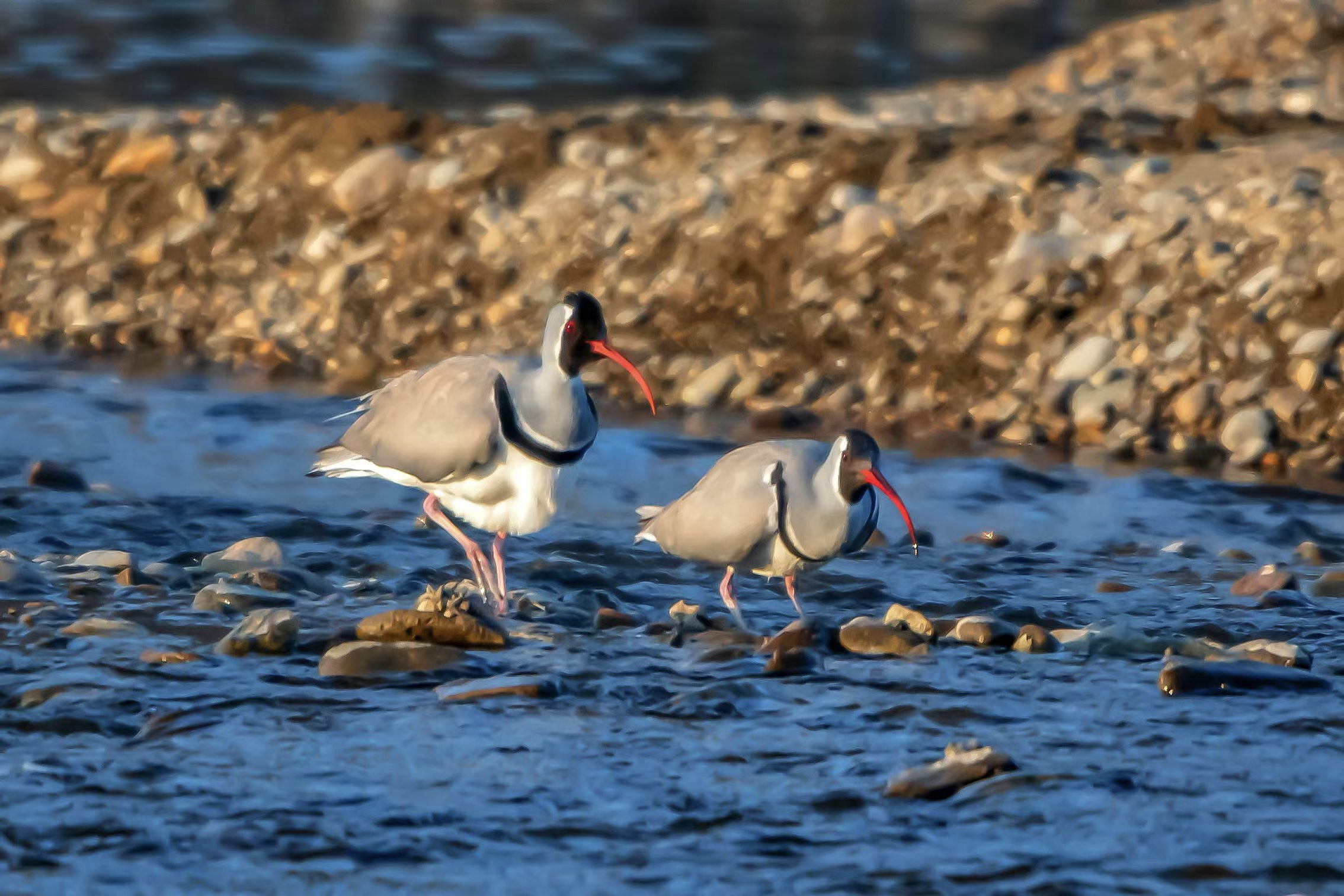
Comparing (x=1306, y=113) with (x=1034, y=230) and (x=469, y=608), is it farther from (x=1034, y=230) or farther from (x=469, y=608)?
(x=469, y=608)

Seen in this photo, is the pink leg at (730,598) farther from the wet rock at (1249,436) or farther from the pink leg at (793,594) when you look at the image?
the wet rock at (1249,436)

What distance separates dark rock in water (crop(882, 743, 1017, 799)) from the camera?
563 cm

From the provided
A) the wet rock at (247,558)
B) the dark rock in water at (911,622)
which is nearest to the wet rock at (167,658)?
the wet rock at (247,558)

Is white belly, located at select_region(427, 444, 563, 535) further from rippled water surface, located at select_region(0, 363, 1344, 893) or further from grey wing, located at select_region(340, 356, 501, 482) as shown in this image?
rippled water surface, located at select_region(0, 363, 1344, 893)

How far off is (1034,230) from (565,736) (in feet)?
21.2

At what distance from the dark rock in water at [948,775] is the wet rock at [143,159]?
→ 10.5 meters

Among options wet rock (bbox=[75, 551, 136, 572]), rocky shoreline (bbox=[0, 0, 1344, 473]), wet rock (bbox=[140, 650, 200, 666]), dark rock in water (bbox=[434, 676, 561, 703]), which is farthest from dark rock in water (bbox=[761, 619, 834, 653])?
rocky shoreline (bbox=[0, 0, 1344, 473])

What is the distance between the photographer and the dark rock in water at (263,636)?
683 cm

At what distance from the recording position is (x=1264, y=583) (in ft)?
25.7

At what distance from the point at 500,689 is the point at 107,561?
231 cm

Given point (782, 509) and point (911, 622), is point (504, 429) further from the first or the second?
point (911, 622)

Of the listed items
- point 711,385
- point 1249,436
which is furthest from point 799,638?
point 711,385

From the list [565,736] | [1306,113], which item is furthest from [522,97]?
[565,736]

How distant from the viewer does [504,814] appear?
5484 mm
